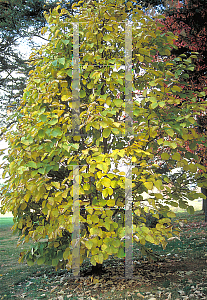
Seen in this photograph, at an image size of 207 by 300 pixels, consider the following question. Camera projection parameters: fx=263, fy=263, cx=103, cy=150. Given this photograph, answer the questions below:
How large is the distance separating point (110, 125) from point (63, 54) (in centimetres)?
124

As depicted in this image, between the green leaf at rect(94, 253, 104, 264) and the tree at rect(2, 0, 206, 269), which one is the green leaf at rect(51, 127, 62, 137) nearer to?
the tree at rect(2, 0, 206, 269)

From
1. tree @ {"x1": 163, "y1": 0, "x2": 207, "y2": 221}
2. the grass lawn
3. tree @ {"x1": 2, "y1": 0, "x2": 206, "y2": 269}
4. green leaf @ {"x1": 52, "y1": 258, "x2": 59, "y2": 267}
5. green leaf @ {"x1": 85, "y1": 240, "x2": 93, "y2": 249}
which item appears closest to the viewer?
green leaf @ {"x1": 85, "y1": 240, "x2": 93, "y2": 249}

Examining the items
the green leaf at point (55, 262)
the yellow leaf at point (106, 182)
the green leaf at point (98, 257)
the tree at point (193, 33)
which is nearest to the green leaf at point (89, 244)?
the green leaf at point (98, 257)

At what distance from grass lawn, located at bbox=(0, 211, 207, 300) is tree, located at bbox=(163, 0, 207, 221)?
2.56m

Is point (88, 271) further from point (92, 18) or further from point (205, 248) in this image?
point (92, 18)

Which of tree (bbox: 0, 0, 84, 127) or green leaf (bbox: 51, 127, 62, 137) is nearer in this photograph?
green leaf (bbox: 51, 127, 62, 137)

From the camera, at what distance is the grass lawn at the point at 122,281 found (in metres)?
3.21

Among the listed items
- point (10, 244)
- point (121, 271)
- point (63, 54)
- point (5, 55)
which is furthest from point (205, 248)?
point (5, 55)

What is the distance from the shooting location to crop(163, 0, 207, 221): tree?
6.11 meters

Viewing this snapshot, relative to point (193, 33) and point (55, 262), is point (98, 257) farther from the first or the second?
point (193, 33)

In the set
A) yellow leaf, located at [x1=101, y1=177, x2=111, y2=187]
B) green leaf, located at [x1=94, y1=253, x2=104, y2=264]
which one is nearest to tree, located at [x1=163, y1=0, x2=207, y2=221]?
yellow leaf, located at [x1=101, y1=177, x2=111, y2=187]

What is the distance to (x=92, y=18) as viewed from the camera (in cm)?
321

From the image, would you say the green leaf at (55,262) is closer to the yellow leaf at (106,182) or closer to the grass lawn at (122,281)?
the grass lawn at (122,281)

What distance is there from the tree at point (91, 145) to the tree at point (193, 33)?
276 centimetres
